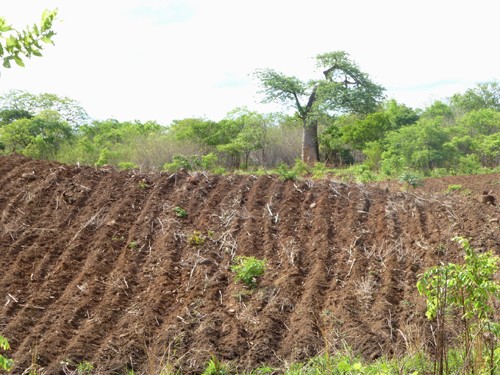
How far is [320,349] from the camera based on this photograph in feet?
19.5

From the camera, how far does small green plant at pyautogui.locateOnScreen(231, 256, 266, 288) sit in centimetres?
726

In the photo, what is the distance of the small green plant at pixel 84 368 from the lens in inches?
218

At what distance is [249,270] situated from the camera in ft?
23.9

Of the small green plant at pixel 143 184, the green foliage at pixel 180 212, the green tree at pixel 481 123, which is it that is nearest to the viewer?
the green foliage at pixel 180 212

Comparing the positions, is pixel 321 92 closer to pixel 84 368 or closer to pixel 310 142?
pixel 310 142

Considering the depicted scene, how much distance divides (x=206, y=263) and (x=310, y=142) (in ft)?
54.4

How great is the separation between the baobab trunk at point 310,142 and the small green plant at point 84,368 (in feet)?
60.3

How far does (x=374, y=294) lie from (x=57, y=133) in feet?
58.0

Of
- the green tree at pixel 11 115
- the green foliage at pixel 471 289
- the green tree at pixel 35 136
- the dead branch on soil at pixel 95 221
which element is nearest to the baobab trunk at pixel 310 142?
the green tree at pixel 35 136

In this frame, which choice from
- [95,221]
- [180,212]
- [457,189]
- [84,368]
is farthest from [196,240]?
[457,189]

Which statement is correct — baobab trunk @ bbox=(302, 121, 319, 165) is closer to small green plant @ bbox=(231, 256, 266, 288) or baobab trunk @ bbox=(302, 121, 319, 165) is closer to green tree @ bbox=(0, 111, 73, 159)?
green tree @ bbox=(0, 111, 73, 159)

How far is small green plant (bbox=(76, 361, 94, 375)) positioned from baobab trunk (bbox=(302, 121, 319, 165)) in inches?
724

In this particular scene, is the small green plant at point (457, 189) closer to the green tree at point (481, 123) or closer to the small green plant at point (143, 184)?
the small green plant at point (143, 184)

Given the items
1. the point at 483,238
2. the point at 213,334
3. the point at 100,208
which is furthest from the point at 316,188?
the point at 213,334
